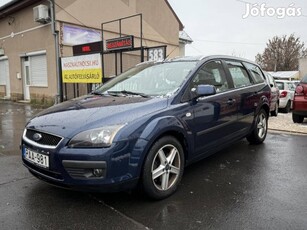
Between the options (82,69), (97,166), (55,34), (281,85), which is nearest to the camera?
(97,166)

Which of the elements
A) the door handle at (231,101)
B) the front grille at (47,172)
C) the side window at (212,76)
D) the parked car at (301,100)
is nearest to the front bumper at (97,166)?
the front grille at (47,172)

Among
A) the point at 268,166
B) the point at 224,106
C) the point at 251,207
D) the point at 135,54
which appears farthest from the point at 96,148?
the point at 135,54

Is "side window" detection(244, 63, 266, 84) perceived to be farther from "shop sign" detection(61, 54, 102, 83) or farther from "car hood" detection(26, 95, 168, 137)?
"shop sign" detection(61, 54, 102, 83)

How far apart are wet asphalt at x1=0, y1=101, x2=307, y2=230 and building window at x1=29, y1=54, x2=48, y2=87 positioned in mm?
10740

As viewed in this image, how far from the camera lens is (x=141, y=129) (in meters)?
2.98

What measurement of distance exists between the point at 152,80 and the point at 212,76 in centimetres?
89

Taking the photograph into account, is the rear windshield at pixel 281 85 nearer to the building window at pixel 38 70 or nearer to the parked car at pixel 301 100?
the parked car at pixel 301 100

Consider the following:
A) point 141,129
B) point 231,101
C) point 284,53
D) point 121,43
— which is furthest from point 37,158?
point 284,53

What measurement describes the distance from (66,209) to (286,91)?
1108cm

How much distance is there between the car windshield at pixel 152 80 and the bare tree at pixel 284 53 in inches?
2008

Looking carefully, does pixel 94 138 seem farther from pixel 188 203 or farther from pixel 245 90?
pixel 245 90

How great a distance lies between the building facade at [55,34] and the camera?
13.1 meters

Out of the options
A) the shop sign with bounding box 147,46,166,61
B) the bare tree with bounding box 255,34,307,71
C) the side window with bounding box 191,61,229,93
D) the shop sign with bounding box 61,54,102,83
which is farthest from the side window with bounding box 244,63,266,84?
the bare tree with bounding box 255,34,307,71

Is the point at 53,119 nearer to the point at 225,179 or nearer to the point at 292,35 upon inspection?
the point at 225,179
